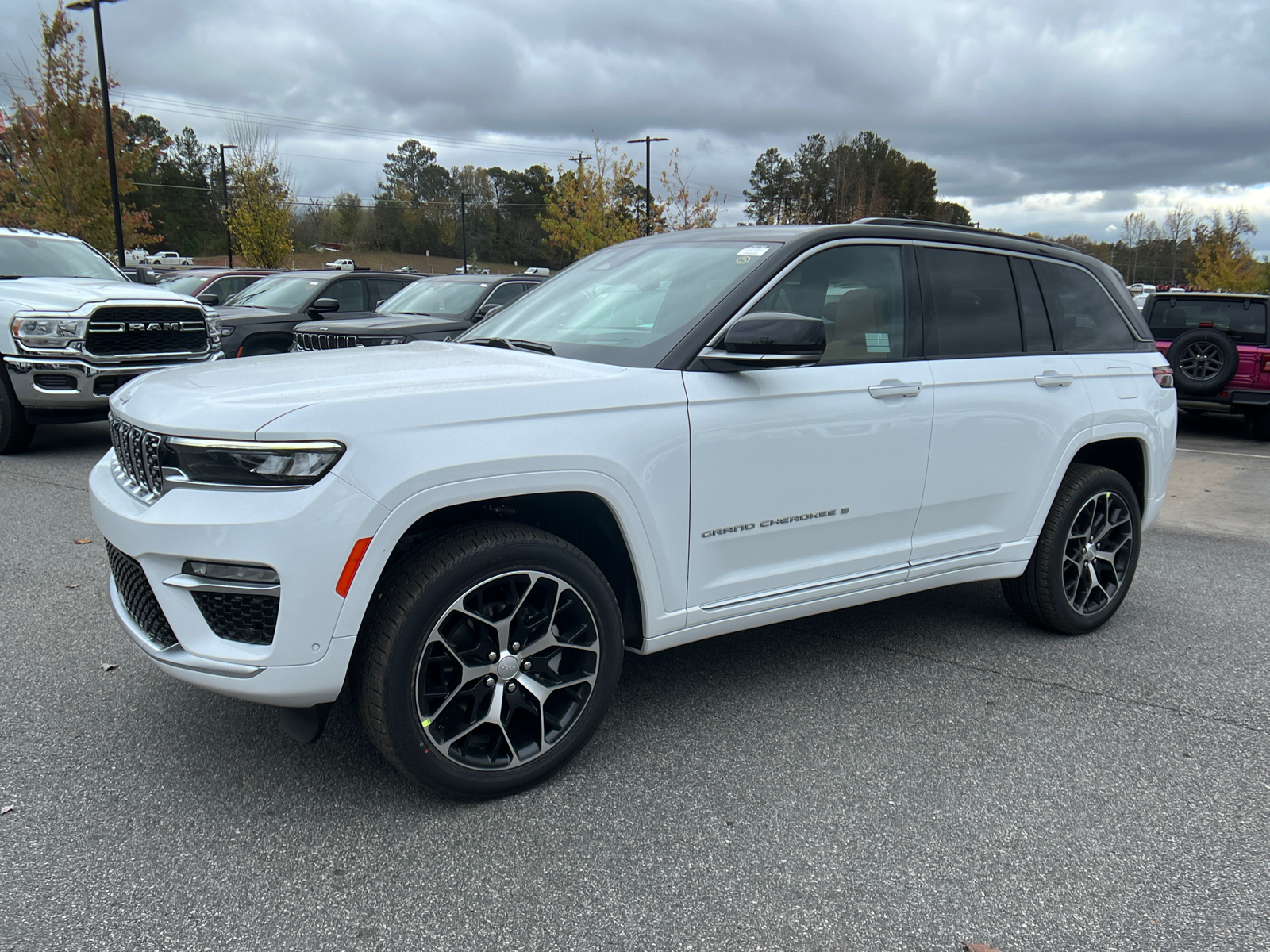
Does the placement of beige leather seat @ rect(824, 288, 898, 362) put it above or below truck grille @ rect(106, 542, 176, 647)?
above

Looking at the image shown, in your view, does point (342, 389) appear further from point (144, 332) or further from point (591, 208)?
point (591, 208)

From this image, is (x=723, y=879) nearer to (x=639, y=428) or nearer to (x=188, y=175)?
(x=639, y=428)

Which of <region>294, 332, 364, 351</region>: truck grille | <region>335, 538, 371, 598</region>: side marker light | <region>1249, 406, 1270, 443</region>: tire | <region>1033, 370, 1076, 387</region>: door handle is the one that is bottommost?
<region>1249, 406, 1270, 443</region>: tire

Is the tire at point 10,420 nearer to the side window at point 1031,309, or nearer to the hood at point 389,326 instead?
the hood at point 389,326

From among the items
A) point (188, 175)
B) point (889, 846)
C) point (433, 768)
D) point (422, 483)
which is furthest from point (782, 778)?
point (188, 175)

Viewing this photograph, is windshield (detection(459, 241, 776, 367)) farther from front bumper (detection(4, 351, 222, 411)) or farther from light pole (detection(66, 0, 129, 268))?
light pole (detection(66, 0, 129, 268))

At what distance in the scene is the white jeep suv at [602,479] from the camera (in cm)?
242

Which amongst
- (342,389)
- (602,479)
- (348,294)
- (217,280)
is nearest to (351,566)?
(342,389)

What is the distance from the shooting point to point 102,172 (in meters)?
23.3

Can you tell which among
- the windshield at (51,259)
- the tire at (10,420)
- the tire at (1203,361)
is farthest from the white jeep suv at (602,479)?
the tire at (1203,361)

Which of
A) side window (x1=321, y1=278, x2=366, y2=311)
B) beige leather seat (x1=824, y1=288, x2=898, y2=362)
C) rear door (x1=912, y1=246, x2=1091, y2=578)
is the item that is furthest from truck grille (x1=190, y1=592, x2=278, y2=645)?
side window (x1=321, y1=278, x2=366, y2=311)

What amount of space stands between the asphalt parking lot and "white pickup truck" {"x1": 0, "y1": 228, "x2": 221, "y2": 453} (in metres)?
4.51

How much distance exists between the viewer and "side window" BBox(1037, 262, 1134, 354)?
13.8 ft

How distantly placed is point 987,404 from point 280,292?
34.0ft
